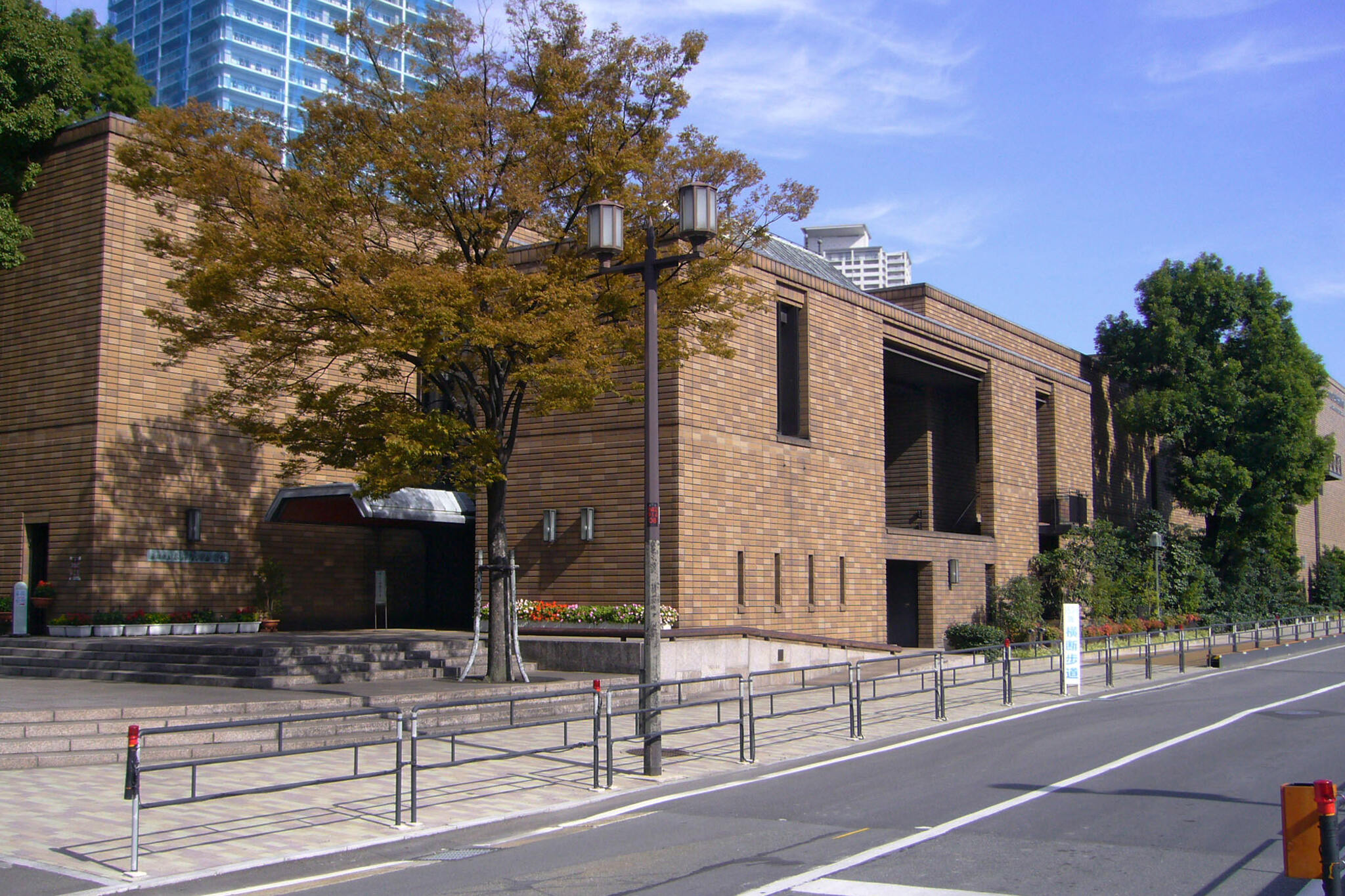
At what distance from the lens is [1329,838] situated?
17.4 feet

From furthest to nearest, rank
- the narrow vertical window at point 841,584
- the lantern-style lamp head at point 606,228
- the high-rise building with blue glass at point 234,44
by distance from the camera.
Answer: the high-rise building with blue glass at point 234,44, the narrow vertical window at point 841,584, the lantern-style lamp head at point 606,228

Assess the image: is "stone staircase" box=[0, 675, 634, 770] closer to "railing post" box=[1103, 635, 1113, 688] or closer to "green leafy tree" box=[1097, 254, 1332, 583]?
"railing post" box=[1103, 635, 1113, 688]

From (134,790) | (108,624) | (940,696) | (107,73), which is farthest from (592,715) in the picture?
(107,73)

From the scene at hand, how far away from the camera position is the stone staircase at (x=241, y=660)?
18.2 metres

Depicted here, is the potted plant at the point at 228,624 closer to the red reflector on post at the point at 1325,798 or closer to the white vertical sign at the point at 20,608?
the white vertical sign at the point at 20,608

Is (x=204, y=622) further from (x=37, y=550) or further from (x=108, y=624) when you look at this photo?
(x=37, y=550)

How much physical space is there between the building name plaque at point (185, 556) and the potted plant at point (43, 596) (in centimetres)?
Result: 190

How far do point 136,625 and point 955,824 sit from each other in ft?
62.6

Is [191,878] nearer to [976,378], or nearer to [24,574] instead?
[24,574]

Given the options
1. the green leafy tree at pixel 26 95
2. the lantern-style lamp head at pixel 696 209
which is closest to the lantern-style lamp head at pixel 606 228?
the lantern-style lamp head at pixel 696 209

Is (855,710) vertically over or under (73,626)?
under

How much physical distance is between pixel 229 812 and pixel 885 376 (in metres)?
26.0

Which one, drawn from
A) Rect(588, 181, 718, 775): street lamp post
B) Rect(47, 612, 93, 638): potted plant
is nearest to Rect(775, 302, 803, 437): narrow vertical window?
Rect(588, 181, 718, 775): street lamp post

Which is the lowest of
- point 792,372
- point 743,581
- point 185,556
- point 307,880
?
point 307,880
